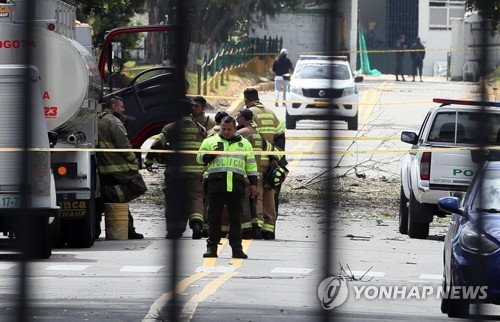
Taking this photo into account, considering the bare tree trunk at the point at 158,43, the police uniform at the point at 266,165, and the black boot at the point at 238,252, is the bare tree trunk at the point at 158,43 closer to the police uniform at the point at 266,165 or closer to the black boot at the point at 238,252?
the black boot at the point at 238,252

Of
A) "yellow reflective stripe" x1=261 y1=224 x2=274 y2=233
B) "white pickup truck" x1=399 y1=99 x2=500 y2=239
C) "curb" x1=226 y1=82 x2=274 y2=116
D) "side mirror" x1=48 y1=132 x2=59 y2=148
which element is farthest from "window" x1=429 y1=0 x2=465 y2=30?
"side mirror" x1=48 y1=132 x2=59 y2=148

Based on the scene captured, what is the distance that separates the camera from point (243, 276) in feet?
36.6

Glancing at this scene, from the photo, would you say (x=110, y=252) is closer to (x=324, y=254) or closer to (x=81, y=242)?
(x=81, y=242)

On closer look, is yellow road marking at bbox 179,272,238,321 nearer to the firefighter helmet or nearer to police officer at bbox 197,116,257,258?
police officer at bbox 197,116,257,258

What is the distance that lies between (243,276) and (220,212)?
1145 millimetres

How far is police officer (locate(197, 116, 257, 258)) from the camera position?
473 inches

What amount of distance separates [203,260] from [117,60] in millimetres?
5593

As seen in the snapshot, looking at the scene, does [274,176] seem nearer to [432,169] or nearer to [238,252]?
[432,169]

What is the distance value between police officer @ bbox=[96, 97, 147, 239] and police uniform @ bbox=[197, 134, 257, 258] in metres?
1.74

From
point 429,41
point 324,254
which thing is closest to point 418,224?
point 324,254

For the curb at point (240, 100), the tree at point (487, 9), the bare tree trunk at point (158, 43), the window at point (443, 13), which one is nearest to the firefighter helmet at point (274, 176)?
the window at point (443, 13)

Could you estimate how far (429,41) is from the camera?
4038cm

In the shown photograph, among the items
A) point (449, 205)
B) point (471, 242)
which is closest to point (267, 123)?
point (449, 205)

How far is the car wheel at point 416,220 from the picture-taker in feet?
46.5
